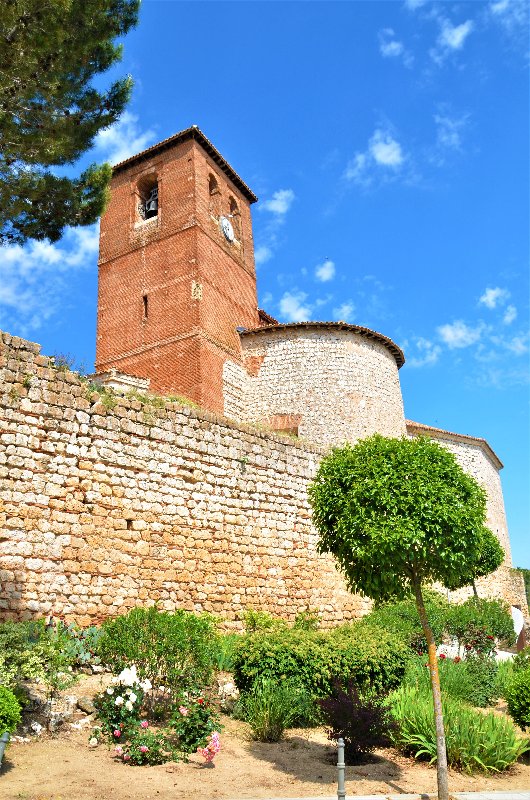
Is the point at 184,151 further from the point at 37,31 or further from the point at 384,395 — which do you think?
the point at 37,31

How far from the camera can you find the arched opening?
29.0 metres

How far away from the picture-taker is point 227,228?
27.7m

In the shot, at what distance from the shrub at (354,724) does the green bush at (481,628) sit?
213 inches

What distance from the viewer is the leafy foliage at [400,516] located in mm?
6570

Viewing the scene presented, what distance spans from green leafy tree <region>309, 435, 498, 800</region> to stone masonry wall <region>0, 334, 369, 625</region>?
434 centimetres

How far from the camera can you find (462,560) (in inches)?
264

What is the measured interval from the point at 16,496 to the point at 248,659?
162 inches

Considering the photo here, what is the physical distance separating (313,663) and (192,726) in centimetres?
205

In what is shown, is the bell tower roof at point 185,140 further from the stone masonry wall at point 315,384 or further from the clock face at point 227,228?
the stone masonry wall at point 315,384

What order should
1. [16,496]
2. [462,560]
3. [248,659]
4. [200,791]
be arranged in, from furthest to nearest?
1. [16,496]
2. [248,659]
3. [462,560]
4. [200,791]

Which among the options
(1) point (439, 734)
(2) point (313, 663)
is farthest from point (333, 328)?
(1) point (439, 734)

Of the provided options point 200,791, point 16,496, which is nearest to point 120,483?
point 16,496

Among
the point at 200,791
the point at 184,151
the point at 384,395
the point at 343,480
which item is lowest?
the point at 200,791

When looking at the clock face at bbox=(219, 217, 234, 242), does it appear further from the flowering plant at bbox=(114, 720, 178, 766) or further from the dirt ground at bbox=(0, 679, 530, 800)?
the flowering plant at bbox=(114, 720, 178, 766)
